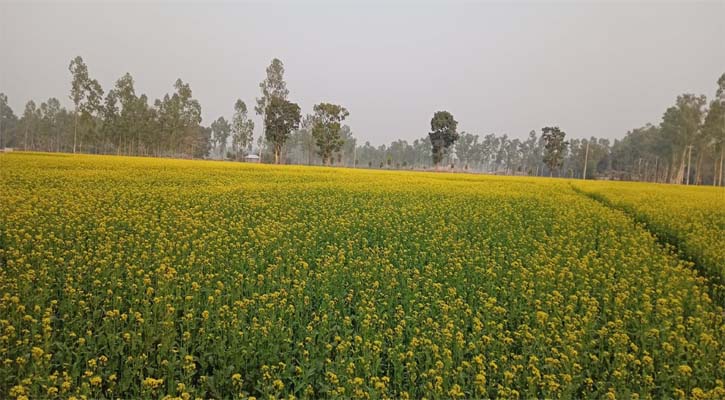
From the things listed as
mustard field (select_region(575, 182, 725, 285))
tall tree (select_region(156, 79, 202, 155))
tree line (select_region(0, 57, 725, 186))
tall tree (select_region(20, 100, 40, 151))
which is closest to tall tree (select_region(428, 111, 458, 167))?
tree line (select_region(0, 57, 725, 186))

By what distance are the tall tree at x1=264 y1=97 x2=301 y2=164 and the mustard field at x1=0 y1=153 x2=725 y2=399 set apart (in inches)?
1934

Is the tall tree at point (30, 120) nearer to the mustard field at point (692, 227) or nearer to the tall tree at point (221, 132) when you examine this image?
the tall tree at point (221, 132)

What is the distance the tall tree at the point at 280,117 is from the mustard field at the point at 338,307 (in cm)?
4911

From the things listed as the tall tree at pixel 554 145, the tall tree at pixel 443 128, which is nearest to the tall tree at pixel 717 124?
the tall tree at pixel 554 145

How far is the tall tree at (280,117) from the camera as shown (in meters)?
61.0

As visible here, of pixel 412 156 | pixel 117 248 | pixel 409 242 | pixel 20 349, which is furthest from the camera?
pixel 412 156

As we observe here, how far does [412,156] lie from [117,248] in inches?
5274

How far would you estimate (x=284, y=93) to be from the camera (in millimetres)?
62812

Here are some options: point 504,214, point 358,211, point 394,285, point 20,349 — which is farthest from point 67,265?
point 504,214

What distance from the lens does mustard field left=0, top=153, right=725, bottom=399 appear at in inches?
175

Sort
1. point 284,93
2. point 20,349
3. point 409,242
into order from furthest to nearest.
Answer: point 284,93 → point 409,242 → point 20,349

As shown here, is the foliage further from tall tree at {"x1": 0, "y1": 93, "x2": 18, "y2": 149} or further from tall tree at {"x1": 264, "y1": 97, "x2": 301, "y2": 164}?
tall tree at {"x1": 0, "y1": 93, "x2": 18, "y2": 149}

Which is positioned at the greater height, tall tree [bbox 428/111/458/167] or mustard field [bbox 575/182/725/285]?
tall tree [bbox 428/111/458/167]

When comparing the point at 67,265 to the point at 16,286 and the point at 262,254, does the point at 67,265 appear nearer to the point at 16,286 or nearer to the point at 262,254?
the point at 16,286
